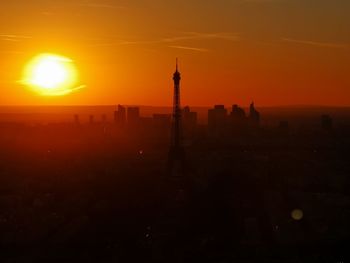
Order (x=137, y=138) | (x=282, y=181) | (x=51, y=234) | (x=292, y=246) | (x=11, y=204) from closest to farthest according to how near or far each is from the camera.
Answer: (x=292, y=246) → (x=51, y=234) → (x=11, y=204) → (x=282, y=181) → (x=137, y=138)

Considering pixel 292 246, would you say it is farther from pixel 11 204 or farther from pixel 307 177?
pixel 307 177

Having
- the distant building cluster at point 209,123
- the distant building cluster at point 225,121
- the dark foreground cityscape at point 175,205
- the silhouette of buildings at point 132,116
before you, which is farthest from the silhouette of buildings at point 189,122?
the dark foreground cityscape at point 175,205

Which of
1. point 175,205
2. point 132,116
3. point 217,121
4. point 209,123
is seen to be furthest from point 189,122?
point 175,205

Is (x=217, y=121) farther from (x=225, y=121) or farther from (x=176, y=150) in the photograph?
(x=176, y=150)

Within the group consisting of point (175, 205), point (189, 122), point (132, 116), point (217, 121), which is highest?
point (132, 116)

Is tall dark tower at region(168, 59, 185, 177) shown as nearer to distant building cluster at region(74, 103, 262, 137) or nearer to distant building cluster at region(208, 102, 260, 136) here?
distant building cluster at region(74, 103, 262, 137)

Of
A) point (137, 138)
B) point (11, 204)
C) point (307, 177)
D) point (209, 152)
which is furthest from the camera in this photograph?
point (137, 138)

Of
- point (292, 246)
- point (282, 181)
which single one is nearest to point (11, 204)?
point (292, 246)

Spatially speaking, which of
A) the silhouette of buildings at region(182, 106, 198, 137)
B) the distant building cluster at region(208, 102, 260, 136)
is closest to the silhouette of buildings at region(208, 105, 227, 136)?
the distant building cluster at region(208, 102, 260, 136)
